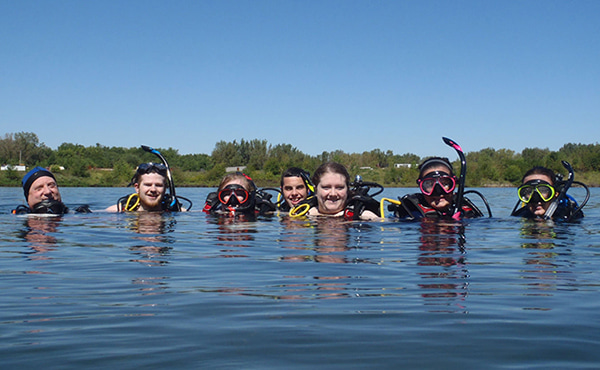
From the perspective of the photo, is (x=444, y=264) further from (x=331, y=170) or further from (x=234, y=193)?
(x=234, y=193)

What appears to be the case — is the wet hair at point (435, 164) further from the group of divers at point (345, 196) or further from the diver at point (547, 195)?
the diver at point (547, 195)

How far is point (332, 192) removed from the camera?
8.94 metres

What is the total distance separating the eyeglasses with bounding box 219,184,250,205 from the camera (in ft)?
34.5

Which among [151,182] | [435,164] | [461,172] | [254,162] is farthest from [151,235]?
[254,162]

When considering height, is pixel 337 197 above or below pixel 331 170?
below

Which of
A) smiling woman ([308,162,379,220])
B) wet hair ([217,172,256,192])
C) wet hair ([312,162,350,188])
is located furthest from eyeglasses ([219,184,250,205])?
wet hair ([312,162,350,188])

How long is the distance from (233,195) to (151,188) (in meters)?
1.41

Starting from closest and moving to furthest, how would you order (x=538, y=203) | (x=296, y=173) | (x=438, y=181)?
(x=438, y=181) < (x=538, y=203) < (x=296, y=173)

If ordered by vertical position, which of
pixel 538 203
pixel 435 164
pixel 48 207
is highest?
pixel 435 164

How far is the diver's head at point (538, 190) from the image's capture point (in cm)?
910

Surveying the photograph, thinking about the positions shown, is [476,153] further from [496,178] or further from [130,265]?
[130,265]

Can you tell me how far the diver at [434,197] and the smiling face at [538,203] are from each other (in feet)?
3.14

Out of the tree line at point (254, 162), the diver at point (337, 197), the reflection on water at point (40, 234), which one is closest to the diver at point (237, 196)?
the diver at point (337, 197)

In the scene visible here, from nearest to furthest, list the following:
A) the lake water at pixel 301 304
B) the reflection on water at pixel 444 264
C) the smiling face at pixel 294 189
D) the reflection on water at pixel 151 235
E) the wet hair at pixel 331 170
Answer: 1. the lake water at pixel 301 304
2. the reflection on water at pixel 444 264
3. the reflection on water at pixel 151 235
4. the wet hair at pixel 331 170
5. the smiling face at pixel 294 189
